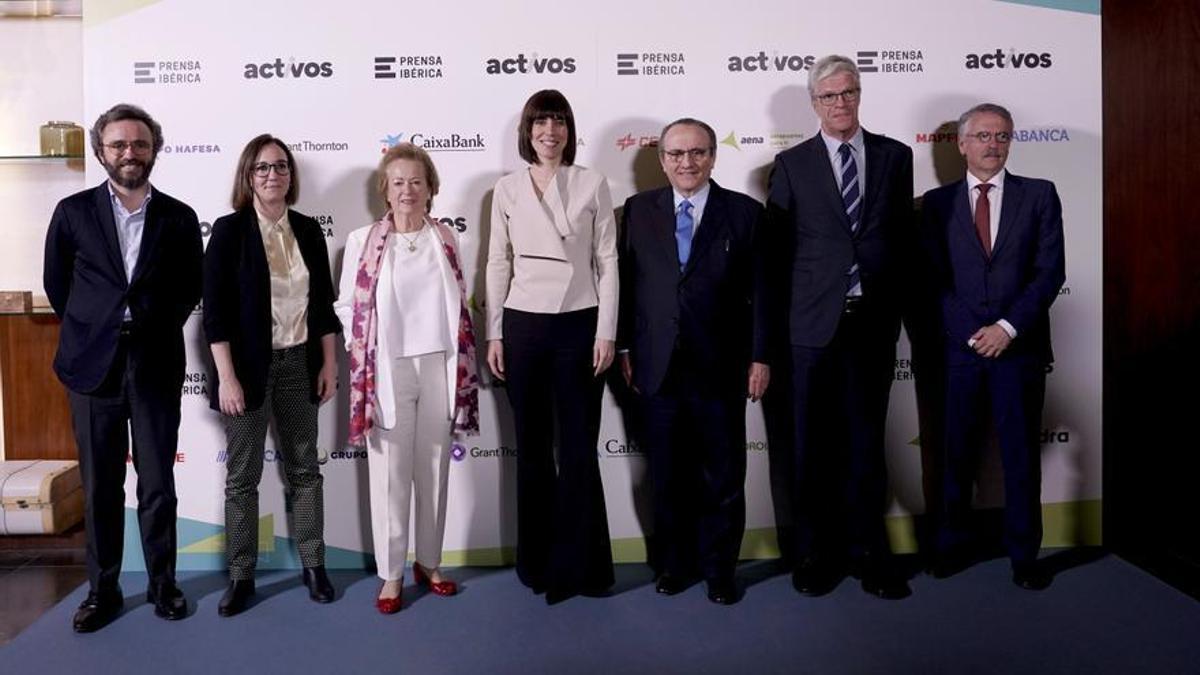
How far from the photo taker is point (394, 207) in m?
3.22

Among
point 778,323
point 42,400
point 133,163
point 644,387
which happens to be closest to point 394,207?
point 133,163

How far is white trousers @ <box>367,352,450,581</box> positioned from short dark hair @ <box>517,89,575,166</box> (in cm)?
82

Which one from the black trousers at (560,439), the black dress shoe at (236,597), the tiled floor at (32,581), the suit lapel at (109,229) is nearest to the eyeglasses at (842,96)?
the black trousers at (560,439)

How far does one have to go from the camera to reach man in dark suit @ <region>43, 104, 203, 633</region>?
120 inches

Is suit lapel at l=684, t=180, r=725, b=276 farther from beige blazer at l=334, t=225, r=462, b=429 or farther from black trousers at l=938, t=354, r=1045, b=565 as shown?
black trousers at l=938, t=354, r=1045, b=565

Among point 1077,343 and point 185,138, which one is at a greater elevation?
point 185,138

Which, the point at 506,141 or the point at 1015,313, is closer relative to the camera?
the point at 1015,313

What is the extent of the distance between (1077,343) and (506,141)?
2514 millimetres

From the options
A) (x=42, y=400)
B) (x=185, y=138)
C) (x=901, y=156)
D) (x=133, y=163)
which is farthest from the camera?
(x=42, y=400)

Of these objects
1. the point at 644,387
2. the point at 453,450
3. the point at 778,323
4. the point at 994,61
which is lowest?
the point at 453,450

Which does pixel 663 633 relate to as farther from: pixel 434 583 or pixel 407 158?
pixel 407 158

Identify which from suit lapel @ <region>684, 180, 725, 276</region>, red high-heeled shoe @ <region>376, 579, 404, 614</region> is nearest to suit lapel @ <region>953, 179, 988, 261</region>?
suit lapel @ <region>684, 180, 725, 276</region>

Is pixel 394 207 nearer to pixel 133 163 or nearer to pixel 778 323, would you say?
pixel 133 163

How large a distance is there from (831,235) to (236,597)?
2.48m
